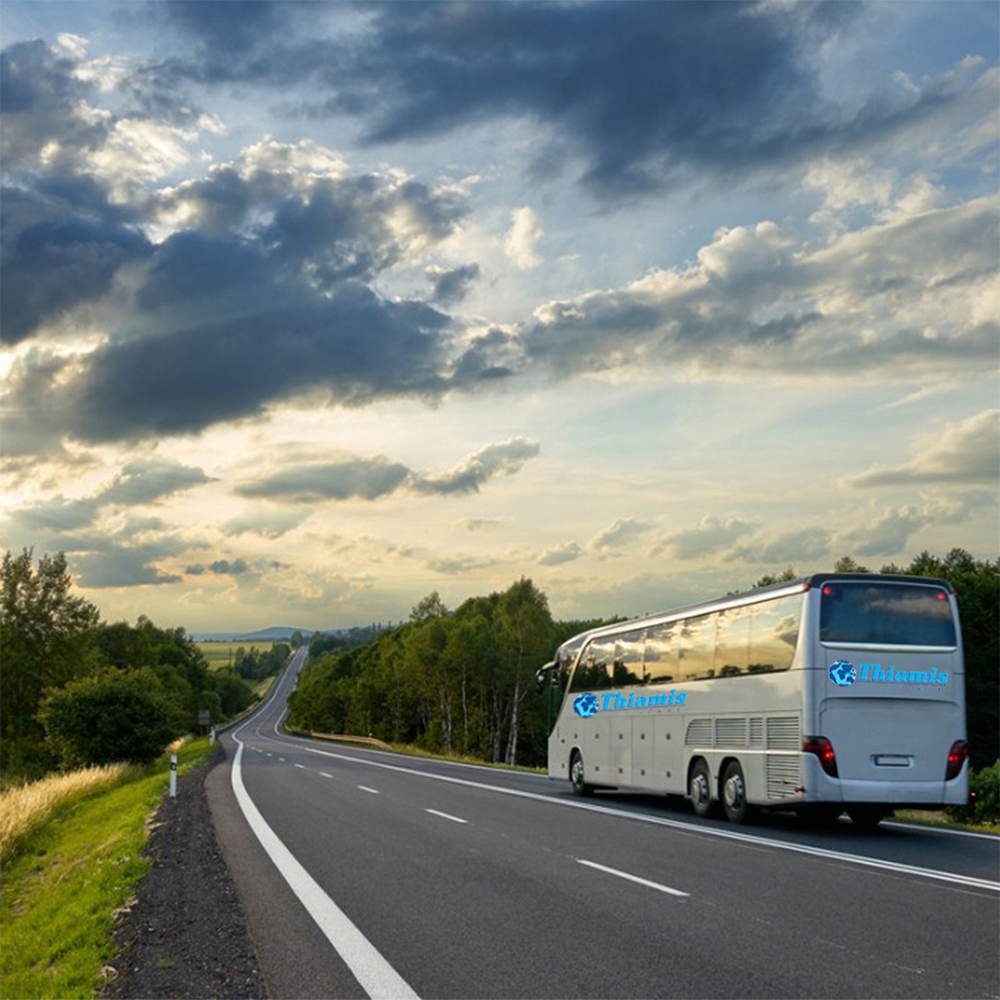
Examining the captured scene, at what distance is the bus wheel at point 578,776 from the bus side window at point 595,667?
5.16 feet

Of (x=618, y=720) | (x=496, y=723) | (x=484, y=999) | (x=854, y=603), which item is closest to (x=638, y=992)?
(x=484, y=999)

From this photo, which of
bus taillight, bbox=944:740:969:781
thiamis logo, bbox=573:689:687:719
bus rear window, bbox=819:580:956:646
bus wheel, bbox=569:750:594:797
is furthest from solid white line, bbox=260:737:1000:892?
bus rear window, bbox=819:580:956:646

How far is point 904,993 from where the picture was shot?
725 cm

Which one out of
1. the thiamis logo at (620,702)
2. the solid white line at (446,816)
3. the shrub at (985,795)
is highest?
the thiamis logo at (620,702)

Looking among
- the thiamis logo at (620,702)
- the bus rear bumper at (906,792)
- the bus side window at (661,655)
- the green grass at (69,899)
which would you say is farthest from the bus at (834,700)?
the green grass at (69,899)

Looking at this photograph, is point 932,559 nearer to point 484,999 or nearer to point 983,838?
point 983,838

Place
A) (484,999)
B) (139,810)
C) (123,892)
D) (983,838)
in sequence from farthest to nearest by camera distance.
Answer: (139,810), (983,838), (123,892), (484,999)

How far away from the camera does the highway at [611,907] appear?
761 cm

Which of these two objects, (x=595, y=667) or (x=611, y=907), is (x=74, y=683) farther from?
(x=611, y=907)

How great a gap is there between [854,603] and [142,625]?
163769 millimetres

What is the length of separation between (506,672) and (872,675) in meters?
72.0

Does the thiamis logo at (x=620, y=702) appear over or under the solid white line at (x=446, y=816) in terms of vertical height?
over

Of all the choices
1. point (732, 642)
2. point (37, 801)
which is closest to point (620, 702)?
point (732, 642)

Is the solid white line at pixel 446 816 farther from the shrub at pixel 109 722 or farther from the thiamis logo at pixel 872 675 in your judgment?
the shrub at pixel 109 722
